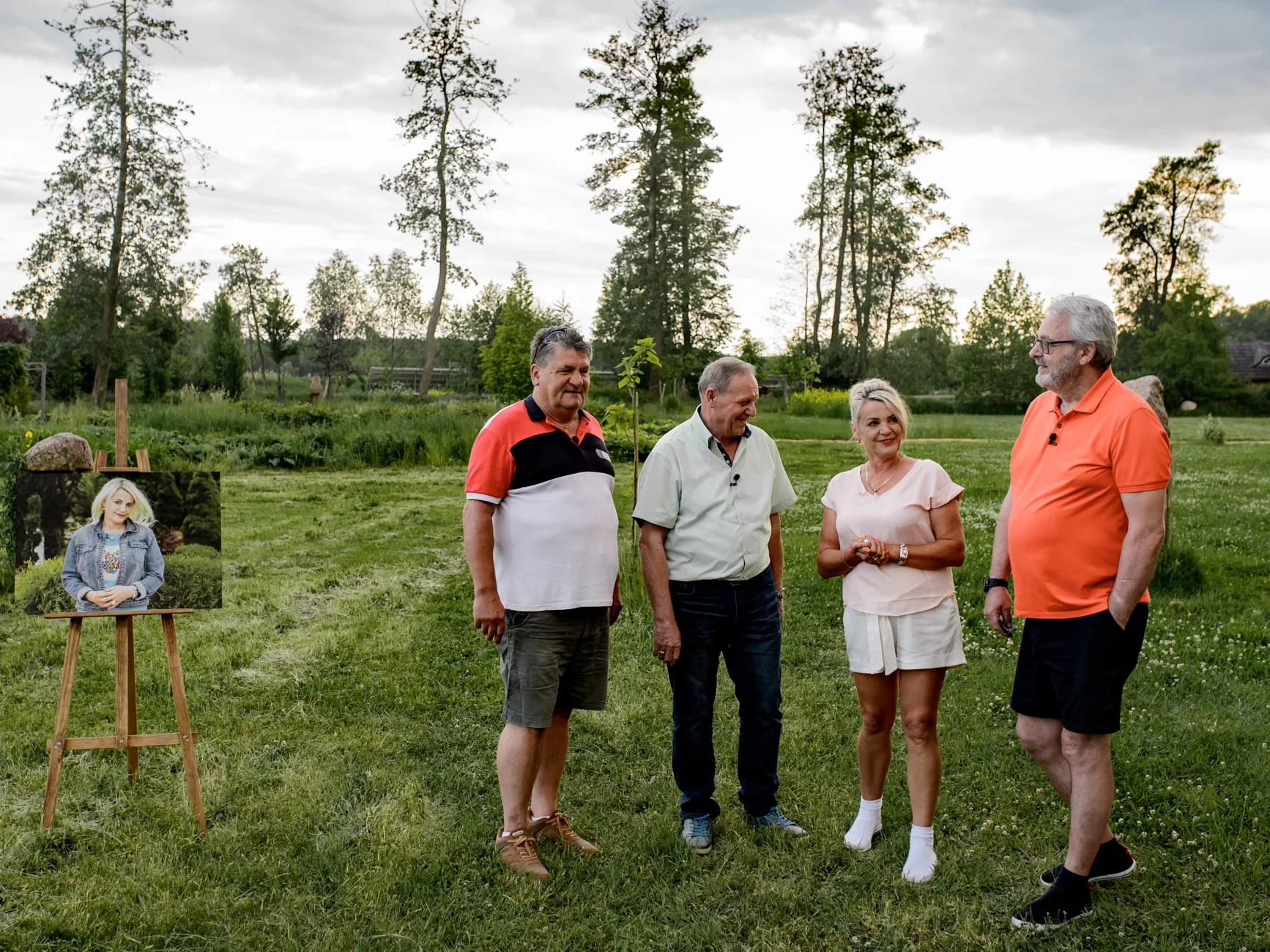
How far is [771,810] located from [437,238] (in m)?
26.2

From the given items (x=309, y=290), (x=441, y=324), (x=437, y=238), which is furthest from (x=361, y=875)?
(x=309, y=290)

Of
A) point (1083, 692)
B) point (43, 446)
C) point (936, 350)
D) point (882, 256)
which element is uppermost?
point (882, 256)

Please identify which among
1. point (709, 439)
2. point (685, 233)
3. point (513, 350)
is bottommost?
point (709, 439)

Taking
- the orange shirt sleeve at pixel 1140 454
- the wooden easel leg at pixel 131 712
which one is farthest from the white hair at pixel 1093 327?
the wooden easel leg at pixel 131 712

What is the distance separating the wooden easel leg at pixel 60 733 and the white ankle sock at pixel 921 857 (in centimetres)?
325

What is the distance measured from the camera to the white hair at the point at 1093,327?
9.57ft

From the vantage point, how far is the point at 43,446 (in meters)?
4.57

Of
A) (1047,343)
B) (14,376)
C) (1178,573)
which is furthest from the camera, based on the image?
(14,376)

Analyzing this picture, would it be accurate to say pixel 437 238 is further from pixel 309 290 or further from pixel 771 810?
pixel 309 290

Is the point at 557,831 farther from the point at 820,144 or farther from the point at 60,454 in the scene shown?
the point at 820,144

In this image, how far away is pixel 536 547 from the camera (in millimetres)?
3324

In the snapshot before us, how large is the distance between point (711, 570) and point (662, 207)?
30.9 metres

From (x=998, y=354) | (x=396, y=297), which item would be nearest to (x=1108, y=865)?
(x=998, y=354)

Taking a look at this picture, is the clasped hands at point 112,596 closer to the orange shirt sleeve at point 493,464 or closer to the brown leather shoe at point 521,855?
the orange shirt sleeve at point 493,464
